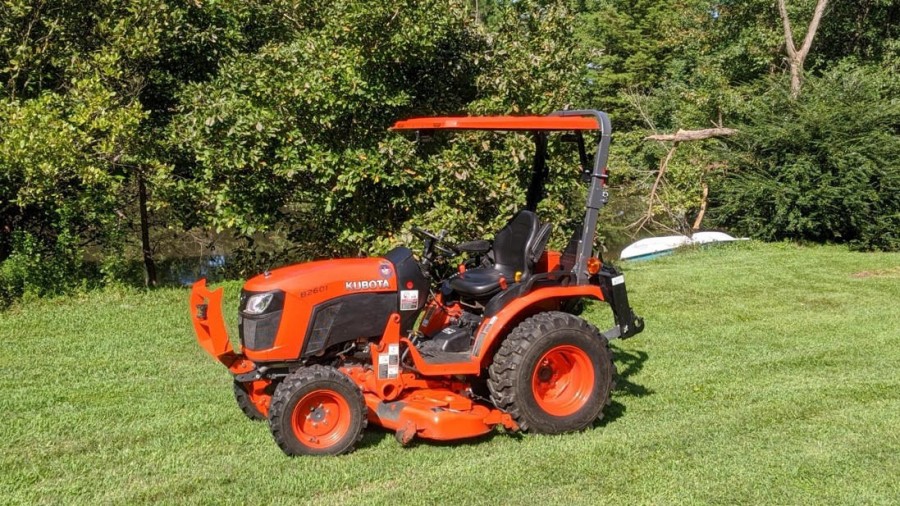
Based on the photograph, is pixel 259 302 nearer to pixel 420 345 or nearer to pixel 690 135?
pixel 420 345

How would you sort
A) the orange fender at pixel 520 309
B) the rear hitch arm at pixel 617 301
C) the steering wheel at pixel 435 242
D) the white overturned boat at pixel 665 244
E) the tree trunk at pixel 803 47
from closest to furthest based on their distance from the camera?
1. the orange fender at pixel 520 309
2. the steering wheel at pixel 435 242
3. the rear hitch arm at pixel 617 301
4. the white overturned boat at pixel 665 244
5. the tree trunk at pixel 803 47

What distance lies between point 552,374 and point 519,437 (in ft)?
1.55

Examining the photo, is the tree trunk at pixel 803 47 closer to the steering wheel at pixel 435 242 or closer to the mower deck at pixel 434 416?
the steering wheel at pixel 435 242

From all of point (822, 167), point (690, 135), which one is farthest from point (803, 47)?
point (822, 167)

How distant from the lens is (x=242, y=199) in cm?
868

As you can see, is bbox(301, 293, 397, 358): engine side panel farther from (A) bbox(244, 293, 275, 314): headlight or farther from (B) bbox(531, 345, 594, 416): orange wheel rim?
(B) bbox(531, 345, 594, 416): orange wheel rim

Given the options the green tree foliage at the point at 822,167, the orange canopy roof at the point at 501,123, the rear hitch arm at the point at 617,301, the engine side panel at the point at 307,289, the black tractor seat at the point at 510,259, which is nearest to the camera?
the engine side panel at the point at 307,289

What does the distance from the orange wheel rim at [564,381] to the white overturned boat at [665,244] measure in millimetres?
9812

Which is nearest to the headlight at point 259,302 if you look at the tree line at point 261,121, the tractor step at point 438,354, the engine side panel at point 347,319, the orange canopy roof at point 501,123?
the engine side panel at point 347,319

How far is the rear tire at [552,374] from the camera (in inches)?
185

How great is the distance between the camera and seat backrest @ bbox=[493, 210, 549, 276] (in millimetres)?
5223

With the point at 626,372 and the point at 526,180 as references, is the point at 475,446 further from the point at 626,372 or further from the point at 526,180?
the point at 526,180

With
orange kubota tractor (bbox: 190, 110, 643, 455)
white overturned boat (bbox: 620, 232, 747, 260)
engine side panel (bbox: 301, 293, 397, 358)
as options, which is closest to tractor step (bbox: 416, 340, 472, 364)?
orange kubota tractor (bbox: 190, 110, 643, 455)

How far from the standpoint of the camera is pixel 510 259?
5.41 metres
